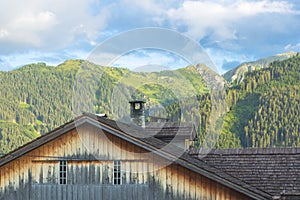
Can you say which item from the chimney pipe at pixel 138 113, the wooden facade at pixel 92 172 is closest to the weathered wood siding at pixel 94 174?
the wooden facade at pixel 92 172

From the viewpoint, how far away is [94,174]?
21250 mm

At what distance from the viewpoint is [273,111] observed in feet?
615

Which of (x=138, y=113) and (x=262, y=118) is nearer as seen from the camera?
(x=138, y=113)

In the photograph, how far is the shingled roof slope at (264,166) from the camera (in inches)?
885

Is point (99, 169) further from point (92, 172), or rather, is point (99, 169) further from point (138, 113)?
point (138, 113)

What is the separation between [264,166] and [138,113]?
9.49 metres

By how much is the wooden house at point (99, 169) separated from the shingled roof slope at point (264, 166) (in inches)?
13.7

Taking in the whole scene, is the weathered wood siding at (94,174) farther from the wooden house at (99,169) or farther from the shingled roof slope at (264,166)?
the shingled roof slope at (264,166)

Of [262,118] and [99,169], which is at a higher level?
[99,169]

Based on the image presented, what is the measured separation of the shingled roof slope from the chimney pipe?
17.6ft

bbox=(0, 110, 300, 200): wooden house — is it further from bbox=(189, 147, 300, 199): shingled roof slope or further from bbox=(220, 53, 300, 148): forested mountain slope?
bbox=(220, 53, 300, 148): forested mountain slope

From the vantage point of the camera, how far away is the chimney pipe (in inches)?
1198

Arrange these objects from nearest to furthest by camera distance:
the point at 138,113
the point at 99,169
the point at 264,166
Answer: the point at 99,169
the point at 264,166
the point at 138,113

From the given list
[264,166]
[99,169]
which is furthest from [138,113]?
[99,169]
